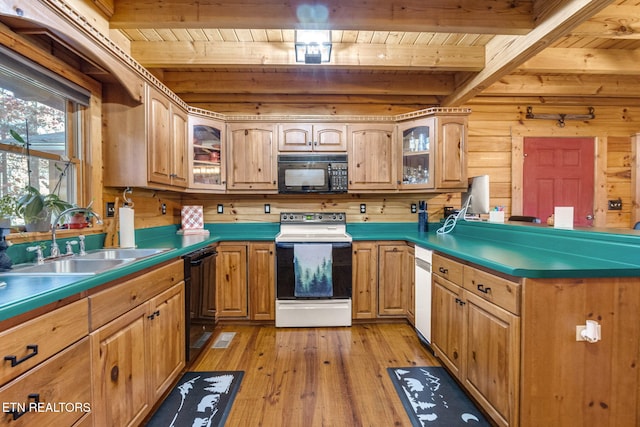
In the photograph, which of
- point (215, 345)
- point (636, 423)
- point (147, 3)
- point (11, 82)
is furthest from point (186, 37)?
point (636, 423)

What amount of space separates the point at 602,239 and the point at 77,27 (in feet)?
9.97

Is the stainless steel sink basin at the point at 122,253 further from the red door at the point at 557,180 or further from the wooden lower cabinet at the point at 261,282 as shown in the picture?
the red door at the point at 557,180

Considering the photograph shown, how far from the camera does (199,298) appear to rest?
86.1 inches

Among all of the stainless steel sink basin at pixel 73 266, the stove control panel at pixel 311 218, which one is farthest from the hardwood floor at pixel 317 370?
the stove control panel at pixel 311 218

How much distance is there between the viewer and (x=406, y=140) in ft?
10.0

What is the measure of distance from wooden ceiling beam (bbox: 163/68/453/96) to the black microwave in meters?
0.76

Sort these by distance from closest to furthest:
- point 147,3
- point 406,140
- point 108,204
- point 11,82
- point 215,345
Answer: point 11,82, point 147,3, point 108,204, point 215,345, point 406,140

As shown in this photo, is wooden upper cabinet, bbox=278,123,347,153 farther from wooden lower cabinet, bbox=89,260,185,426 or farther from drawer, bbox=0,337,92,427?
drawer, bbox=0,337,92,427

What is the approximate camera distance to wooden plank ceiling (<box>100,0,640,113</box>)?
189 centimetres

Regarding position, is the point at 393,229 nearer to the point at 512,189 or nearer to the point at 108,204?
the point at 512,189

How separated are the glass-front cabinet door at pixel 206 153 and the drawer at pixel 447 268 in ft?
7.36

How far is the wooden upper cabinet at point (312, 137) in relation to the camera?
3.00 metres

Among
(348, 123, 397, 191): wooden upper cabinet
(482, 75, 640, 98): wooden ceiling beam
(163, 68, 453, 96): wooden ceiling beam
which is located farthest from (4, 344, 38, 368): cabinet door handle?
(482, 75, 640, 98): wooden ceiling beam

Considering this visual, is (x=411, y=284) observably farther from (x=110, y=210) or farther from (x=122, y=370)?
(x=110, y=210)
